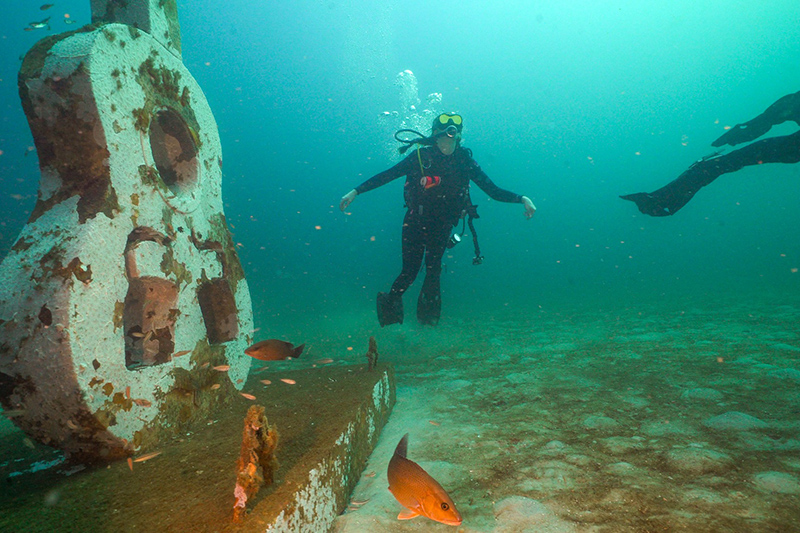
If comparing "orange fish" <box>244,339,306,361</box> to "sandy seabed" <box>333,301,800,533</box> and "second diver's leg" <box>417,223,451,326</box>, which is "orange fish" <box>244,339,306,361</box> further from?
"second diver's leg" <box>417,223,451,326</box>

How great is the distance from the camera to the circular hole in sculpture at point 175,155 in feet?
10.6

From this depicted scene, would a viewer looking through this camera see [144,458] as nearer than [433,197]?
Yes

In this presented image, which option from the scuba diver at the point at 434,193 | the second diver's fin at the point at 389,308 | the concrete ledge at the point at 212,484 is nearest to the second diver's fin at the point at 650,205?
the scuba diver at the point at 434,193

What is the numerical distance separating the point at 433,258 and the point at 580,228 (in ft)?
431

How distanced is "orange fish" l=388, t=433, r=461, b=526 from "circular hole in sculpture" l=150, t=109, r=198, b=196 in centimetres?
305

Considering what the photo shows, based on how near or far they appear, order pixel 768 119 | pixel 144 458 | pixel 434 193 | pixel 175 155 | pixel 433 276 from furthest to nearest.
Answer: pixel 433 276
pixel 434 193
pixel 768 119
pixel 175 155
pixel 144 458

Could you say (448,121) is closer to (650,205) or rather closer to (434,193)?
(434,193)

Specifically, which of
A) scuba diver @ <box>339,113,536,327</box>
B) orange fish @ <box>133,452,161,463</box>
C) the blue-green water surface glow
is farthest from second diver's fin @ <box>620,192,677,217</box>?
the blue-green water surface glow

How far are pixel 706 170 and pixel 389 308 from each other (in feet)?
19.1

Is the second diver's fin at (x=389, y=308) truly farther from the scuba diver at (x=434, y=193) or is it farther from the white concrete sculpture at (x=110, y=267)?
the white concrete sculpture at (x=110, y=267)

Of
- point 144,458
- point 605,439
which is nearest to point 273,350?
point 144,458

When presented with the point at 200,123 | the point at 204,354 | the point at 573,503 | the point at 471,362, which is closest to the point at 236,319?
the point at 204,354

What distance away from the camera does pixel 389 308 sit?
6.85 metres

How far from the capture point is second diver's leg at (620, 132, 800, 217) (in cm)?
515
